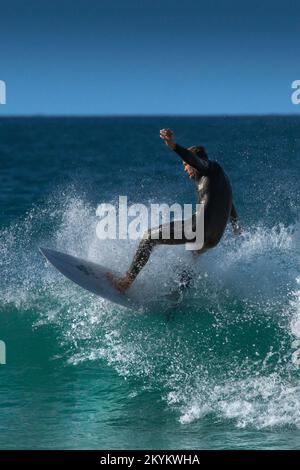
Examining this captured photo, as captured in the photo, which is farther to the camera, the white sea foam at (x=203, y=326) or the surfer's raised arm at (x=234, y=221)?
the surfer's raised arm at (x=234, y=221)

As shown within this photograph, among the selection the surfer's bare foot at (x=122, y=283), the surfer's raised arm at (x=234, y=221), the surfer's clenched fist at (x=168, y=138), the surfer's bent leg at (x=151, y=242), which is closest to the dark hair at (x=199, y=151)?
the surfer's clenched fist at (x=168, y=138)

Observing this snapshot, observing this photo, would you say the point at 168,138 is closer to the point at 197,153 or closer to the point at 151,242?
the point at 197,153

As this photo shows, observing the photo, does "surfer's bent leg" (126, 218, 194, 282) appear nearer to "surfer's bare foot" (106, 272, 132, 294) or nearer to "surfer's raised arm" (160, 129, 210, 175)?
"surfer's bare foot" (106, 272, 132, 294)

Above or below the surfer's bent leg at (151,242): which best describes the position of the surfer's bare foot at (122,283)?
below

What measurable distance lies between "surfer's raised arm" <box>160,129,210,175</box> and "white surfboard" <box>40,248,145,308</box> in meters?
1.66

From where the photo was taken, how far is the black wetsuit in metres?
7.92

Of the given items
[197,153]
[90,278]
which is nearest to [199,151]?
[197,153]

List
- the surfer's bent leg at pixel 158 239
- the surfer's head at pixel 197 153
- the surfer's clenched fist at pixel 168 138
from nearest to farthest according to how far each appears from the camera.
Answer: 1. the surfer's clenched fist at pixel 168 138
2. the surfer's head at pixel 197 153
3. the surfer's bent leg at pixel 158 239

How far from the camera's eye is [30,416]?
696 centimetres

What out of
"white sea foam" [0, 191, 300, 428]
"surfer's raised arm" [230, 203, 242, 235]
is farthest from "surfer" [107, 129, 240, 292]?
"white sea foam" [0, 191, 300, 428]

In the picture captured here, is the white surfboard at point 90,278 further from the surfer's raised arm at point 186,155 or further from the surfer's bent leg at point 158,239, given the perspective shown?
the surfer's raised arm at point 186,155

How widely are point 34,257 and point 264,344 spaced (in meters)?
5.28

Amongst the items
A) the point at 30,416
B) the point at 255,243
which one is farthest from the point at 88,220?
the point at 30,416

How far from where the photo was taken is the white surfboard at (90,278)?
27.3 feet
